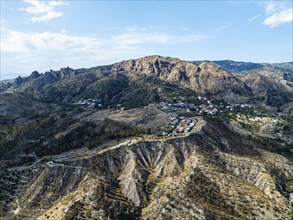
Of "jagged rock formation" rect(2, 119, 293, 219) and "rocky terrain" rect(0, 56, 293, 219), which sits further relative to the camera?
"rocky terrain" rect(0, 56, 293, 219)

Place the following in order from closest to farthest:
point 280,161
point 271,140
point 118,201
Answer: point 118,201, point 280,161, point 271,140

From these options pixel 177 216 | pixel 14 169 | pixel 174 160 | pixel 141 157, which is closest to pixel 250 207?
pixel 177 216

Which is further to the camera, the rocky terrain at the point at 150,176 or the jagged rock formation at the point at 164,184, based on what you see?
the rocky terrain at the point at 150,176

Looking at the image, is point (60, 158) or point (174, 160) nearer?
point (174, 160)

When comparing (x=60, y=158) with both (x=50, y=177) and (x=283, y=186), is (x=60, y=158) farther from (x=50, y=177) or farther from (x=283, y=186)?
(x=283, y=186)

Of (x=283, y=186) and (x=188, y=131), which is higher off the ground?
(x=188, y=131)

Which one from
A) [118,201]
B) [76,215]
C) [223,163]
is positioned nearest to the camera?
[76,215]

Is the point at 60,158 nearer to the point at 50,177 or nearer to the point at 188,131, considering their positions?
the point at 50,177

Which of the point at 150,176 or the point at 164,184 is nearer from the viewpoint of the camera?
the point at 164,184

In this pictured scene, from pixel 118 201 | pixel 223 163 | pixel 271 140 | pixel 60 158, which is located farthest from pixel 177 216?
pixel 271 140
